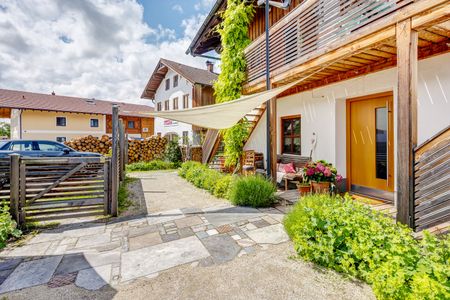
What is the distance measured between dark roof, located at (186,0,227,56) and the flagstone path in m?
6.94

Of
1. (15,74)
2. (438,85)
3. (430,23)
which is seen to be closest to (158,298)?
(430,23)

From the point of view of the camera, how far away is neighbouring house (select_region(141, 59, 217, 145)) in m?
15.5

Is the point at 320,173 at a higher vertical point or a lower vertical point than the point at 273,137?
lower

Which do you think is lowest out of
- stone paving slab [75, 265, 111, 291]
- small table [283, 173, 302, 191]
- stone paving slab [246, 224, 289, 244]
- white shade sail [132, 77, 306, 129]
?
stone paving slab [75, 265, 111, 291]

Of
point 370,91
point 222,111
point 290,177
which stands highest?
point 370,91

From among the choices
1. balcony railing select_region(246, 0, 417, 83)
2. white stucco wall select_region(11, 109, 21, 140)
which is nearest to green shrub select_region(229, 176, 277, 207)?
balcony railing select_region(246, 0, 417, 83)

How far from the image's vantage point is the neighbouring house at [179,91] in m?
15.5

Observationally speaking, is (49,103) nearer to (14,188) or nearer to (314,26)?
(14,188)

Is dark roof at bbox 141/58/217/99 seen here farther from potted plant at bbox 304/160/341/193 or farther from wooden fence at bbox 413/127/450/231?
wooden fence at bbox 413/127/450/231

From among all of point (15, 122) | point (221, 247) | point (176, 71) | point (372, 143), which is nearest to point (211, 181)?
point (221, 247)

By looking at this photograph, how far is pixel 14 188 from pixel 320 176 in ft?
17.9

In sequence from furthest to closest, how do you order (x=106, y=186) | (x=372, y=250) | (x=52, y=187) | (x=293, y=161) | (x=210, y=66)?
1. (x=210, y=66)
2. (x=293, y=161)
3. (x=106, y=186)
4. (x=52, y=187)
5. (x=372, y=250)

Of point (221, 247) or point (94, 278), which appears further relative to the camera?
point (221, 247)

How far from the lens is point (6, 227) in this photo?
319 cm
